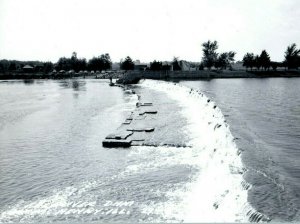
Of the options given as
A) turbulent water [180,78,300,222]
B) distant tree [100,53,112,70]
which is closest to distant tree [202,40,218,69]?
distant tree [100,53,112,70]

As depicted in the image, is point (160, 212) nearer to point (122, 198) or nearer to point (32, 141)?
point (122, 198)

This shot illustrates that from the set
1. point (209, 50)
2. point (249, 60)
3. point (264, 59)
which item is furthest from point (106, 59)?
point (264, 59)

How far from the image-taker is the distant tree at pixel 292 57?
4747 inches

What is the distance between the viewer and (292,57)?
120 meters

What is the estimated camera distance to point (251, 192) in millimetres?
9781

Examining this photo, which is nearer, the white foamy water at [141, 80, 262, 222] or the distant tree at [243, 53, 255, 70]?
the white foamy water at [141, 80, 262, 222]

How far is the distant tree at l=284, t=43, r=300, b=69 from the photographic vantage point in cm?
12056

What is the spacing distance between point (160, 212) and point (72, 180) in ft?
14.8

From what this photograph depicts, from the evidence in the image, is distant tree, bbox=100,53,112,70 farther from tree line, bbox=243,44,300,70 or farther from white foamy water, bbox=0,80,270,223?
white foamy water, bbox=0,80,270,223


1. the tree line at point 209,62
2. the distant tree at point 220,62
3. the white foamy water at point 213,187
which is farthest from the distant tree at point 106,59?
the white foamy water at point 213,187

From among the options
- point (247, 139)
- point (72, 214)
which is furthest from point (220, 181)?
point (247, 139)

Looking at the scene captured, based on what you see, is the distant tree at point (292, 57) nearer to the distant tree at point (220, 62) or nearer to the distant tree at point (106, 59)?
the distant tree at point (220, 62)

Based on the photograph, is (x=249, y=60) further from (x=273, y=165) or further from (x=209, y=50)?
(x=273, y=165)

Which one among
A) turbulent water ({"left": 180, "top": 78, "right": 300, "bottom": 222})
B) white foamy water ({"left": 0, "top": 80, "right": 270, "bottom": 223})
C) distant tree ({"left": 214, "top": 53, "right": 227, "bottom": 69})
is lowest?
white foamy water ({"left": 0, "top": 80, "right": 270, "bottom": 223})
